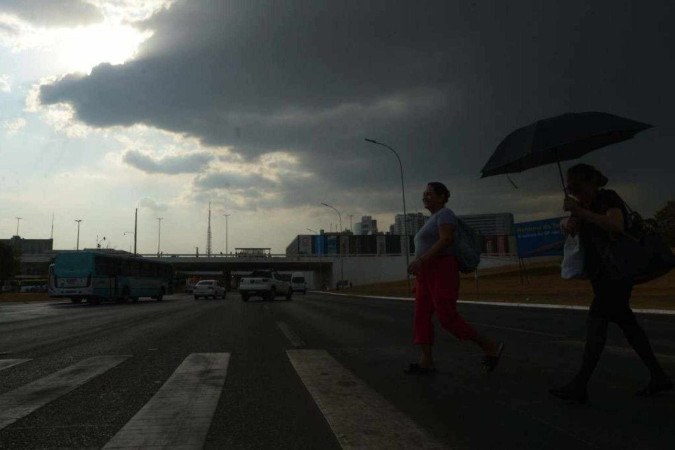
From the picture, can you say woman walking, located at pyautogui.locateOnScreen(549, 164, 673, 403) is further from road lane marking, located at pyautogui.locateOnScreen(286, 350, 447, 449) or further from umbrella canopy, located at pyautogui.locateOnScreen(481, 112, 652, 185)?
road lane marking, located at pyautogui.locateOnScreen(286, 350, 447, 449)

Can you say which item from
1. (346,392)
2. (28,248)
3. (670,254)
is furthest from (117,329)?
(28,248)

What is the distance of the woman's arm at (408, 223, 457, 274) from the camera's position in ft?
16.3

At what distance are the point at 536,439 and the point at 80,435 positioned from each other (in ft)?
9.09

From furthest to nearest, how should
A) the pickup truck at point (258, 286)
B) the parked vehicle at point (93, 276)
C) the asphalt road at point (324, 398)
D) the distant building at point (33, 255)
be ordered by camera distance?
the distant building at point (33, 255) < the pickup truck at point (258, 286) < the parked vehicle at point (93, 276) < the asphalt road at point (324, 398)

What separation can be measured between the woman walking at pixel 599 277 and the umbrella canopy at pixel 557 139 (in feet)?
3.18

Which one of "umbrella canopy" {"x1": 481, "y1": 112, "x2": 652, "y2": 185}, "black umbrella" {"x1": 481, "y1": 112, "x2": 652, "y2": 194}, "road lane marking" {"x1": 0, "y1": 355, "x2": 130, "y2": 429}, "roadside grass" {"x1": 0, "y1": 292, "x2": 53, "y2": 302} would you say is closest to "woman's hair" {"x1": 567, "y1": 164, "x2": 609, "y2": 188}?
"black umbrella" {"x1": 481, "y1": 112, "x2": 652, "y2": 194}

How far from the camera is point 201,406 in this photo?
406 cm

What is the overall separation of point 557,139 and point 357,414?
3234mm

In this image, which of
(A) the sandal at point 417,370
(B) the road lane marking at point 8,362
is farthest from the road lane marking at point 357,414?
(B) the road lane marking at point 8,362

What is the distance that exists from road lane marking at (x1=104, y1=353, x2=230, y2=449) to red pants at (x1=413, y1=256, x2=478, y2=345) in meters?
2.04

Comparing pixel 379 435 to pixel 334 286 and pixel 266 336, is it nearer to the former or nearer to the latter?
pixel 266 336

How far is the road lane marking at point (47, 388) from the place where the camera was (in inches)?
156

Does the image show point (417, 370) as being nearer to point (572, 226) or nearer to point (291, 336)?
point (572, 226)

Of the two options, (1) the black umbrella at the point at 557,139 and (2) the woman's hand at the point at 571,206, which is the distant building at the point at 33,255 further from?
(2) the woman's hand at the point at 571,206
